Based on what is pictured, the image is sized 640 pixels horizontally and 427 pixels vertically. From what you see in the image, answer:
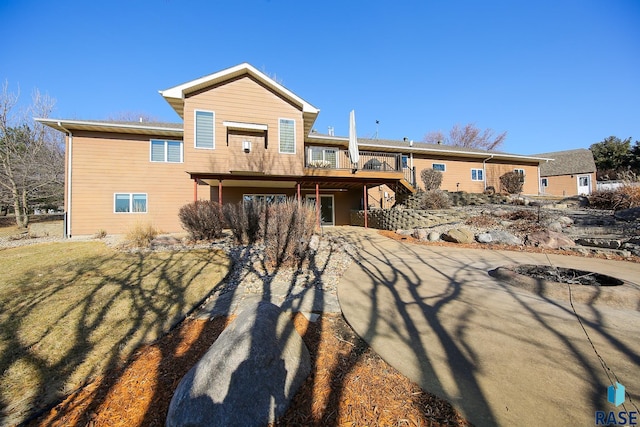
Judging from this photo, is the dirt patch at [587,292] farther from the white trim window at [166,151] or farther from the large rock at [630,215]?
the white trim window at [166,151]

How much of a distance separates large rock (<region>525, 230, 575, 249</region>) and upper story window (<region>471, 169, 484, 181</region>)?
11.9m

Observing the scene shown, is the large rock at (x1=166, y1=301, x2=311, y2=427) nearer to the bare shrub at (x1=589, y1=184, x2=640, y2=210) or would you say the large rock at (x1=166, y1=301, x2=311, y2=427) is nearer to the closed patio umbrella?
the closed patio umbrella

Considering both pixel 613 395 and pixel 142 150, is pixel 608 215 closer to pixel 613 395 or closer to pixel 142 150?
pixel 613 395

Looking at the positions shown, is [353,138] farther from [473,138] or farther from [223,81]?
[473,138]

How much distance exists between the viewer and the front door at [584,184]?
2312 centimetres

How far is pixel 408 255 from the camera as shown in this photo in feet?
22.3

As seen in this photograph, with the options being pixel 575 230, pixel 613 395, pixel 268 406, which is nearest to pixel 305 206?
pixel 268 406

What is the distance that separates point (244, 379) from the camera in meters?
1.89

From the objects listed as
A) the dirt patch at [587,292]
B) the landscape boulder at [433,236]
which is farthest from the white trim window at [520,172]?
the dirt patch at [587,292]

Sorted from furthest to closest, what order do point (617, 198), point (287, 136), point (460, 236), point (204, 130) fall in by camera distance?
point (287, 136), point (204, 130), point (617, 198), point (460, 236)

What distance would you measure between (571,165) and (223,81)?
106 feet

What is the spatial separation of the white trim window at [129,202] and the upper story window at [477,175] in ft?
68.2

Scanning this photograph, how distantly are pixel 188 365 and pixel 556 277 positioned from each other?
5775 mm

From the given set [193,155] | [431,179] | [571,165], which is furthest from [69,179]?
[571,165]
